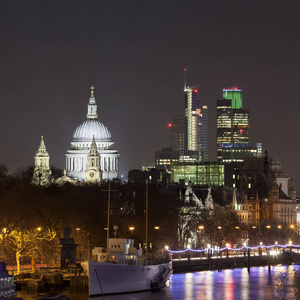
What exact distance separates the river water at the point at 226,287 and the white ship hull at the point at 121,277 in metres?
0.88

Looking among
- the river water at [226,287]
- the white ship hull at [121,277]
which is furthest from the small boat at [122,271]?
the river water at [226,287]

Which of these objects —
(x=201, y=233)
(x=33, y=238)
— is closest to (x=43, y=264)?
(x=33, y=238)

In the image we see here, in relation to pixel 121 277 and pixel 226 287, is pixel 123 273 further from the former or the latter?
pixel 226 287

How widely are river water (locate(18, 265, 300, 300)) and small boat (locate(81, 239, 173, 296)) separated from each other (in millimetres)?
942

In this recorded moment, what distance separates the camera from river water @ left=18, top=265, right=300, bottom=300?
131 m

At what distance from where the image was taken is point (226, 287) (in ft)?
471

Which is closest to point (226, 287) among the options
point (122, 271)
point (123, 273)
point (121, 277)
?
point (123, 273)

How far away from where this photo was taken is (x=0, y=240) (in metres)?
143

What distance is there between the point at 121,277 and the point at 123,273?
1.53ft

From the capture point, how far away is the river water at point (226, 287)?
130750 mm

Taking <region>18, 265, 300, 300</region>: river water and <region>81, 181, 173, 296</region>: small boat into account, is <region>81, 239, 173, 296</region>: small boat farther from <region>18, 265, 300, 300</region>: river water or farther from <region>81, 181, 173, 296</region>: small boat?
<region>18, 265, 300, 300</region>: river water

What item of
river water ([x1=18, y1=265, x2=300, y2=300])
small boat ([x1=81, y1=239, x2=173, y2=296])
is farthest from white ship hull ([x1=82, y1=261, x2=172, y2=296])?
river water ([x1=18, y1=265, x2=300, y2=300])

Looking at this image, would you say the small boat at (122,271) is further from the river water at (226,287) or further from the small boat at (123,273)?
the river water at (226,287)

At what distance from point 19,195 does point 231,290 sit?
32.2 meters
